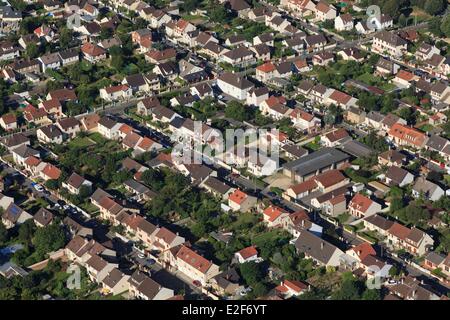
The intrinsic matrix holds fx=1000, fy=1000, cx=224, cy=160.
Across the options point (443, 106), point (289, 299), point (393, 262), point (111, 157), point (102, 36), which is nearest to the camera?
point (289, 299)

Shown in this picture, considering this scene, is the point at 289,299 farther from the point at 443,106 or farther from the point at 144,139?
the point at 443,106

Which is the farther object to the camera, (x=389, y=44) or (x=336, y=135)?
(x=389, y=44)

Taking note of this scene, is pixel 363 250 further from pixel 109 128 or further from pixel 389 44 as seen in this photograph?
pixel 389 44

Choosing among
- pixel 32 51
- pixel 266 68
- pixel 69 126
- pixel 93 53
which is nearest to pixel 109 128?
pixel 69 126

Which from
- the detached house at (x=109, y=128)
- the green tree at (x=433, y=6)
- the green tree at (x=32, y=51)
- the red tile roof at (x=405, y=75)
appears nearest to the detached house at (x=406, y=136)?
the red tile roof at (x=405, y=75)

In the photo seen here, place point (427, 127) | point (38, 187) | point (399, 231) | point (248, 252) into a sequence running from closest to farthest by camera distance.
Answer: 1. point (248, 252)
2. point (399, 231)
3. point (38, 187)
4. point (427, 127)

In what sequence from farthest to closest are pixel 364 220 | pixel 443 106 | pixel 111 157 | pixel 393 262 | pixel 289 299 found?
1. pixel 443 106
2. pixel 111 157
3. pixel 364 220
4. pixel 393 262
5. pixel 289 299
